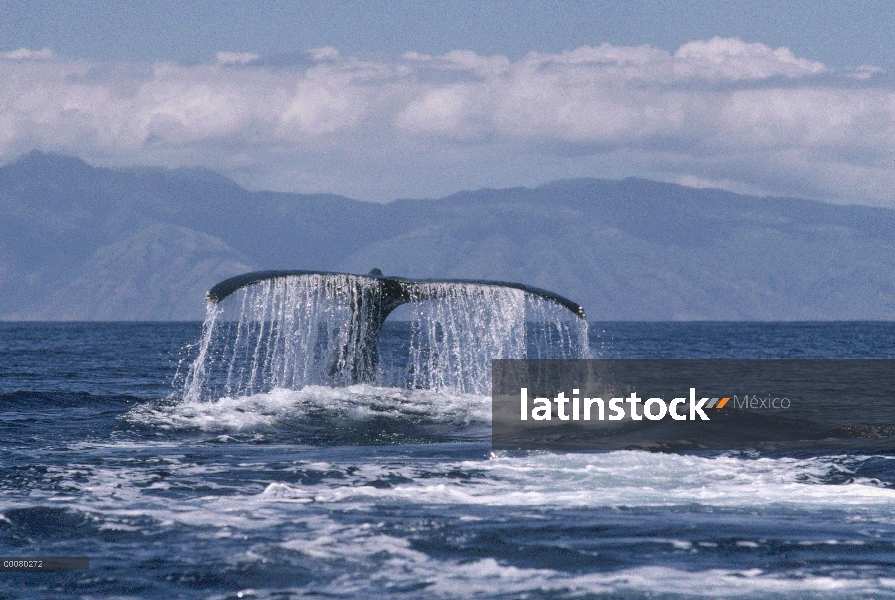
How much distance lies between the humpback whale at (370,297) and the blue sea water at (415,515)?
2.13m

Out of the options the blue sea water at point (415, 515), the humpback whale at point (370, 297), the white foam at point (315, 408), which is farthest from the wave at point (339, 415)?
the humpback whale at point (370, 297)

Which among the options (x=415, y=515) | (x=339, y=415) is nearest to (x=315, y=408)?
(x=339, y=415)

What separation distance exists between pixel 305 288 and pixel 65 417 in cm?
567

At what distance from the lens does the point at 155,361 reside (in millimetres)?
43625

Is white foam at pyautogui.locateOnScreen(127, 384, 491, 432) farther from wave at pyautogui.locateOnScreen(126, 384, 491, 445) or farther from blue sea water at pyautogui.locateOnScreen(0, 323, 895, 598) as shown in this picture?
blue sea water at pyautogui.locateOnScreen(0, 323, 895, 598)

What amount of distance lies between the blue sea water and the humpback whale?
2.13 m

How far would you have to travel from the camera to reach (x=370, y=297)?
19500 mm

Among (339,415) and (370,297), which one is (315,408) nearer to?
(339,415)

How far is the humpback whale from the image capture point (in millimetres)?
16859

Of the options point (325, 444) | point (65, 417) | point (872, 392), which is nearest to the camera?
point (325, 444)

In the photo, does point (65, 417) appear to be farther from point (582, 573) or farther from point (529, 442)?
point (582, 573)

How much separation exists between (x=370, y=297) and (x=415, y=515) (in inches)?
349

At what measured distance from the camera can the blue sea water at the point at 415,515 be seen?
343 inches

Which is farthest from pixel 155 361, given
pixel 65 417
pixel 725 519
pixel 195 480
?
pixel 725 519
